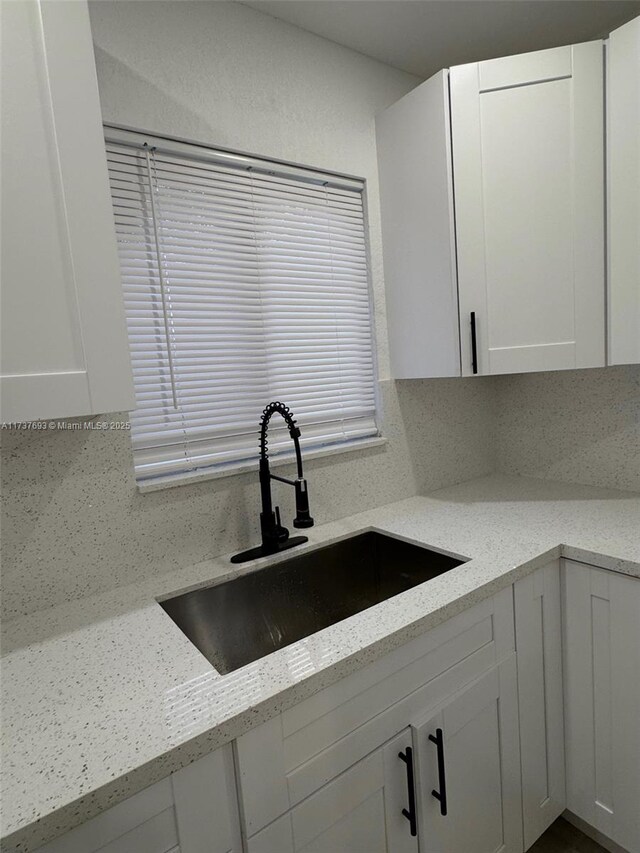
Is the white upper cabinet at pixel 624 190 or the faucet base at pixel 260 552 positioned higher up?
the white upper cabinet at pixel 624 190

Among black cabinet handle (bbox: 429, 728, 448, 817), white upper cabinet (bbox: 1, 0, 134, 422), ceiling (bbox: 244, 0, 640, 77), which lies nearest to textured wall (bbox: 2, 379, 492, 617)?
white upper cabinet (bbox: 1, 0, 134, 422)

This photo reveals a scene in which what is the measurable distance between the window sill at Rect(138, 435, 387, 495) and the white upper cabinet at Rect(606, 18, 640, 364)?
82 cm

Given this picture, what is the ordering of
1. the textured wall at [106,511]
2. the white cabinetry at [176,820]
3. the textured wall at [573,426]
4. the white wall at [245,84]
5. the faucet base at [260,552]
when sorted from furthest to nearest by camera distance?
the textured wall at [573,426] → the faucet base at [260,552] → the white wall at [245,84] → the textured wall at [106,511] → the white cabinetry at [176,820]

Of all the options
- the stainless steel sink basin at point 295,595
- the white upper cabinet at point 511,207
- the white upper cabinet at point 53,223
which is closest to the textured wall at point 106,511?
the stainless steel sink basin at point 295,595

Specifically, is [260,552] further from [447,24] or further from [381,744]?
[447,24]

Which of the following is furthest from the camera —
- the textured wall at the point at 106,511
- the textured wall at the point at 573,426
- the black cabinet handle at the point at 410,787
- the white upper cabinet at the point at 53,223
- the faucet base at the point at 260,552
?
the textured wall at the point at 573,426

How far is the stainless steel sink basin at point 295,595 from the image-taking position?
3.89ft

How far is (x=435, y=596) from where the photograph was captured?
3.44 feet

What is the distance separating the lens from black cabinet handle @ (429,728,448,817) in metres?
1.00

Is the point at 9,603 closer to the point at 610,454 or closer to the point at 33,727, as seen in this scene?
the point at 33,727

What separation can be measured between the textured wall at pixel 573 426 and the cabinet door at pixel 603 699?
0.69m

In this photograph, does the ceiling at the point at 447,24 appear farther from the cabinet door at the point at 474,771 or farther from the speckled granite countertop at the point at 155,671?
the cabinet door at the point at 474,771

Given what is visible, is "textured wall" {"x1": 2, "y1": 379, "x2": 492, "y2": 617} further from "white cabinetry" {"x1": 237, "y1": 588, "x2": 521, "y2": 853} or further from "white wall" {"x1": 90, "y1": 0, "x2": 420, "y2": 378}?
"white cabinetry" {"x1": 237, "y1": 588, "x2": 521, "y2": 853}

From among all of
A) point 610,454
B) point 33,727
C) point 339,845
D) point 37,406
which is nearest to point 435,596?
point 339,845
